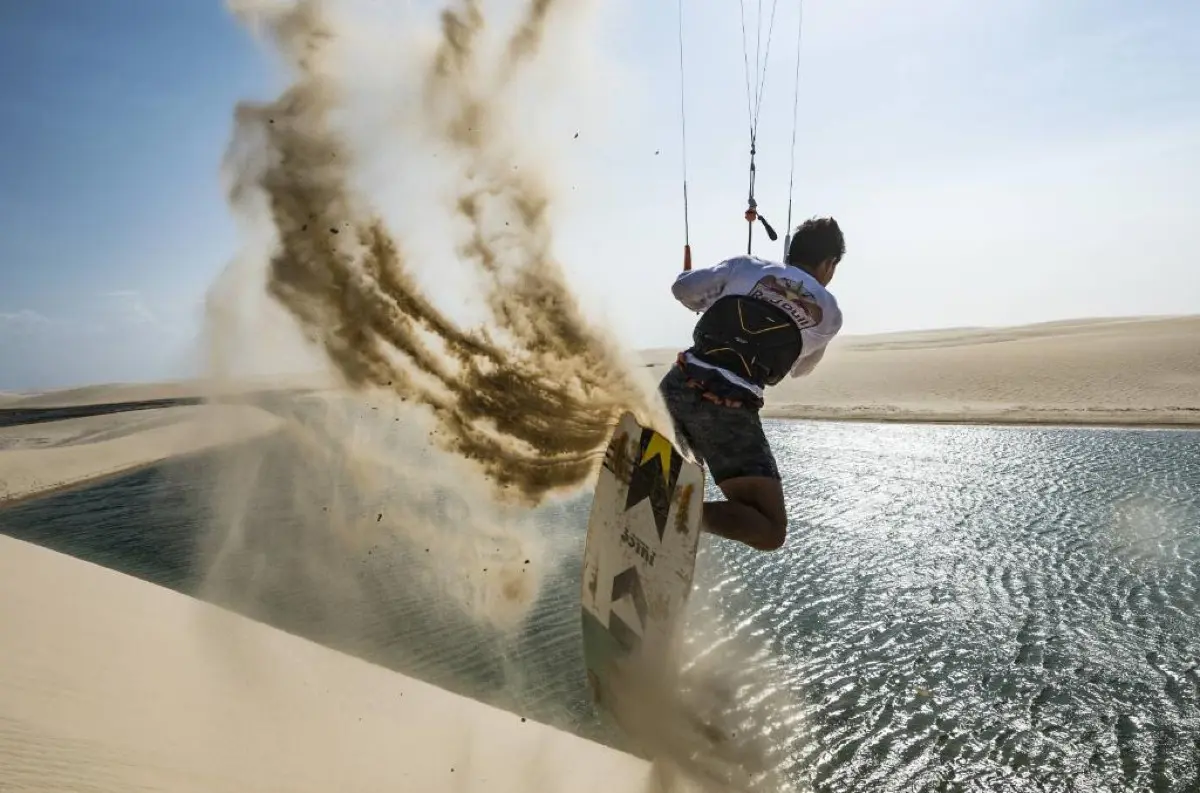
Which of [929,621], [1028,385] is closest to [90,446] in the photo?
[929,621]

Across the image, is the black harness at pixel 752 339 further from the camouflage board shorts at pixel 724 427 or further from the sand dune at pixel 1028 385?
the sand dune at pixel 1028 385

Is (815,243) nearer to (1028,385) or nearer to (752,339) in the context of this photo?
(752,339)

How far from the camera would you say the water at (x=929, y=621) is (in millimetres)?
7238

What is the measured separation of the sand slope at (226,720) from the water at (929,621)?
55.4 inches

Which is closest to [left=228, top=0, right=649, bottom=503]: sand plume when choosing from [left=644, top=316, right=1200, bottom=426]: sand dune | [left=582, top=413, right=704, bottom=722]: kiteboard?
[left=582, top=413, right=704, bottom=722]: kiteboard

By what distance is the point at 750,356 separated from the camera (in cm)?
541

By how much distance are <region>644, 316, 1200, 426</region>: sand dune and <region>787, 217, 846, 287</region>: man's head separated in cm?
2806

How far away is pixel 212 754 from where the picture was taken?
5254mm

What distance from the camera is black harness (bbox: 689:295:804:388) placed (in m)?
5.35

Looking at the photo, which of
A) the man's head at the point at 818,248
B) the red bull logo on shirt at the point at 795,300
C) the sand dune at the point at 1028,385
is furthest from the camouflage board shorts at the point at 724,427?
the sand dune at the point at 1028,385

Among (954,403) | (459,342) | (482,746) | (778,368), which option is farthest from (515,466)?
(954,403)

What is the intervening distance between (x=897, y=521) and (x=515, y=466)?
1067 centimetres

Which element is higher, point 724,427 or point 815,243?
point 815,243

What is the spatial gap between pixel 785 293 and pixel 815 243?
620 millimetres
